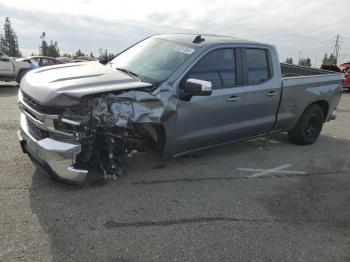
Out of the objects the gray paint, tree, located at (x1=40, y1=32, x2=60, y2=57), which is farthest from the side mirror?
tree, located at (x1=40, y1=32, x2=60, y2=57)

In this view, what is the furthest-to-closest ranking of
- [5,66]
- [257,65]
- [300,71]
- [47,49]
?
[47,49] → [5,66] → [300,71] → [257,65]

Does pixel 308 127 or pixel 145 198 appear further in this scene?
pixel 308 127

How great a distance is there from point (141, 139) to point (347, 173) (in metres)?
3.29

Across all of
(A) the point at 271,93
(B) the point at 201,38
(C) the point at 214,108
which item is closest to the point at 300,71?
(A) the point at 271,93

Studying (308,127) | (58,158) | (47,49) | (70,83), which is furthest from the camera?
(47,49)

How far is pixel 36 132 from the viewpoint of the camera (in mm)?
4535

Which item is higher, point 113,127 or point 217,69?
point 217,69

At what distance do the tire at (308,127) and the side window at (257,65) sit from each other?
147 centimetres

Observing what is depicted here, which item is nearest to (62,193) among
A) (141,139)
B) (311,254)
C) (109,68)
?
(141,139)

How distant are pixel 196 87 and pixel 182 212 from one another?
155 cm

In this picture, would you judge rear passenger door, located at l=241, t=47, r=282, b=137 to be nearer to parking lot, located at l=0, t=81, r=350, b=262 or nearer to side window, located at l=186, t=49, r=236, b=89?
side window, located at l=186, t=49, r=236, b=89

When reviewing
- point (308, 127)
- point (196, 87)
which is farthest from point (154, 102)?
point (308, 127)

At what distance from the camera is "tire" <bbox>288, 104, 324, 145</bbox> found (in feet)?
23.5

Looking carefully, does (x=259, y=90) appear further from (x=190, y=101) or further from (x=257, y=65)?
(x=190, y=101)
